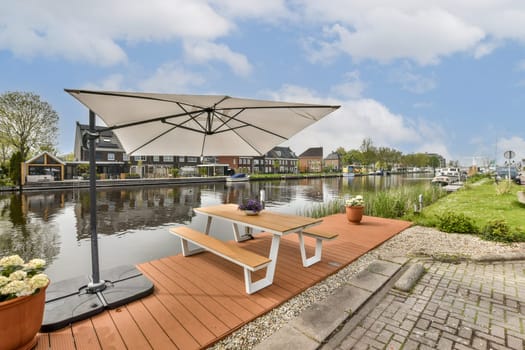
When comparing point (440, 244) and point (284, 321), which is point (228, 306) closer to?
point (284, 321)

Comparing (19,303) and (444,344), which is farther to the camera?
(444,344)

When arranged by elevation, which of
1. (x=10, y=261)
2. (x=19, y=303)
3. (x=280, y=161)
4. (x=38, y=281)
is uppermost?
(x=280, y=161)

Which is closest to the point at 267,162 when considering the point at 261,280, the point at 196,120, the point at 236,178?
the point at 236,178

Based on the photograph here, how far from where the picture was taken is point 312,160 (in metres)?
71.1

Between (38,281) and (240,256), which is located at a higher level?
(38,281)

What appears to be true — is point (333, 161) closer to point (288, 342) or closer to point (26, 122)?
point (26, 122)

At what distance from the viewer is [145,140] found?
3.87 meters

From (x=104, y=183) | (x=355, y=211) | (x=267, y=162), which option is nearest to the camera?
(x=355, y=211)

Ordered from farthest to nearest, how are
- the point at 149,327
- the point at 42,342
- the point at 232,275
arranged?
the point at 232,275 < the point at 149,327 < the point at 42,342

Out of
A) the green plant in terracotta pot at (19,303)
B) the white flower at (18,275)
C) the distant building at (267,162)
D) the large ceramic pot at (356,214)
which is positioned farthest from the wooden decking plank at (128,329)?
the distant building at (267,162)

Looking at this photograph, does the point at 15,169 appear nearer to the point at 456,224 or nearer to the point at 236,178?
the point at 236,178

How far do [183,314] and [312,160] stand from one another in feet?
232

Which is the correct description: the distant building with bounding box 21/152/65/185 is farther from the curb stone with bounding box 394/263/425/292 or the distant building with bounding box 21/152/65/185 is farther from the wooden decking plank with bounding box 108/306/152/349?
the curb stone with bounding box 394/263/425/292

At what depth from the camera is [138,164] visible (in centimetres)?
3712
